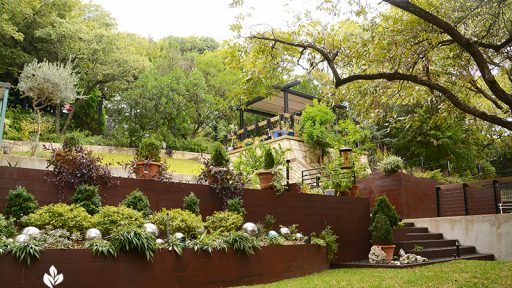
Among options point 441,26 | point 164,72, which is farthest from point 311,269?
point 164,72

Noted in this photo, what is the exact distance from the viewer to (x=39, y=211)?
555 centimetres

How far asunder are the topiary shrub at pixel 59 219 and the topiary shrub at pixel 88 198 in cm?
48

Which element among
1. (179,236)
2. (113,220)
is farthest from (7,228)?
(179,236)

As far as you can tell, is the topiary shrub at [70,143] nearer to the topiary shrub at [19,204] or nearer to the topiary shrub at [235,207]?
the topiary shrub at [19,204]

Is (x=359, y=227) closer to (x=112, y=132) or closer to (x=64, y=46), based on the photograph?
(x=112, y=132)

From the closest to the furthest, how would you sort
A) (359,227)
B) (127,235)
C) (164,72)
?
(127,235) < (359,227) < (164,72)

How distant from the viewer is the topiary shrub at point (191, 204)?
7395 mm

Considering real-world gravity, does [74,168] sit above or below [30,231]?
above

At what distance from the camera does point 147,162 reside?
749 centimetres

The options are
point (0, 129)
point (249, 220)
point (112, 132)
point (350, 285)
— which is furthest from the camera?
point (112, 132)

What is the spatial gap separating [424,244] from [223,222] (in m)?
5.97

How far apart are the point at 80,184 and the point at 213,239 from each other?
7.15ft

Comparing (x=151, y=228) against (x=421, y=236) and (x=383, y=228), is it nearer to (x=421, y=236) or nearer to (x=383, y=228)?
(x=383, y=228)

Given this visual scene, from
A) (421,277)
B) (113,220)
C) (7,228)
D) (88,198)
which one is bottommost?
(421,277)
